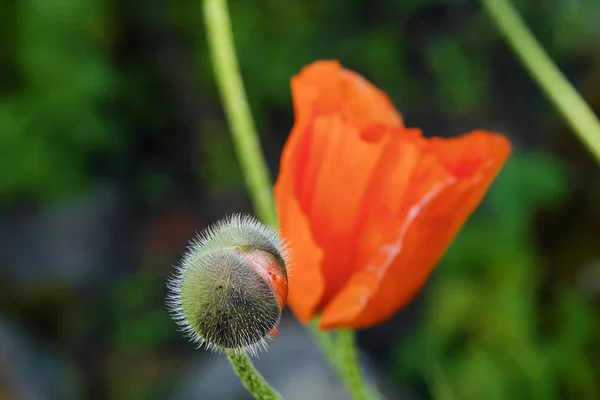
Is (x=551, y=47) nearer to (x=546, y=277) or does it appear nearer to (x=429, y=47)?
(x=429, y=47)

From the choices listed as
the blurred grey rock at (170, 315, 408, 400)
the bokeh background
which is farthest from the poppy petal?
the blurred grey rock at (170, 315, 408, 400)

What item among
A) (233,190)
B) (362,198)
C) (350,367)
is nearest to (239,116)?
(362,198)

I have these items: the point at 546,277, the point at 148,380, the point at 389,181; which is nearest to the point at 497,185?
the point at 546,277

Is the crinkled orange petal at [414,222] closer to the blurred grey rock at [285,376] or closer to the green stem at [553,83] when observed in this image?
the green stem at [553,83]

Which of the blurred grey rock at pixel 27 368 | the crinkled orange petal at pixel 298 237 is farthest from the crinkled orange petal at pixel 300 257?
the blurred grey rock at pixel 27 368

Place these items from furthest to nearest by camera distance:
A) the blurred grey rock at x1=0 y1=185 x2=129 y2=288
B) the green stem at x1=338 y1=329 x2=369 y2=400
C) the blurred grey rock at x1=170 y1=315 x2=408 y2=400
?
the blurred grey rock at x1=0 y1=185 x2=129 y2=288, the blurred grey rock at x1=170 y1=315 x2=408 y2=400, the green stem at x1=338 y1=329 x2=369 y2=400

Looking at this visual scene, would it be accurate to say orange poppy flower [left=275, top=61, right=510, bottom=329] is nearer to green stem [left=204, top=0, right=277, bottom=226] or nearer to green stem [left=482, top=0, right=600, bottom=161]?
green stem [left=204, top=0, right=277, bottom=226]

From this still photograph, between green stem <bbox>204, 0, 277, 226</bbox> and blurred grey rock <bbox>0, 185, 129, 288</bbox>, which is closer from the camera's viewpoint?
green stem <bbox>204, 0, 277, 226</bbox>

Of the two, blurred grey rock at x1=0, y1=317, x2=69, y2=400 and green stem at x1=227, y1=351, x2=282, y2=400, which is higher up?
green stem at x1=227, y1=351, x2=282, y2=400
